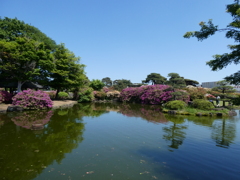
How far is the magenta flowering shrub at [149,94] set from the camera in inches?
780

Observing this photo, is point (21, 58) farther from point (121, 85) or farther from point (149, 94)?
point (121, 85)

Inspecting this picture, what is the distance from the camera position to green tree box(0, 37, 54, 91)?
39.9 feet

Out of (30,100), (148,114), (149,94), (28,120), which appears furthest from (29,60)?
(149,94)

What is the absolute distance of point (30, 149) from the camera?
15.0 feet

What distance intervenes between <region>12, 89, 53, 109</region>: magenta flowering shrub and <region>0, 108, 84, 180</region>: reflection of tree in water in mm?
5270

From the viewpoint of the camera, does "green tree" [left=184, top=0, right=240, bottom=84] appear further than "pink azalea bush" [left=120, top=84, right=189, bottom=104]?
No

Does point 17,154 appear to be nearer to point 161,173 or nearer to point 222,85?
point 161,173

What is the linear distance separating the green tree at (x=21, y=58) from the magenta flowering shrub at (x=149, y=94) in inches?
550

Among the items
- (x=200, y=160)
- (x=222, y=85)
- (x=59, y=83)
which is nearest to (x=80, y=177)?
(x=200, y=160)

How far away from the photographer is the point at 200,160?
14.2 ft

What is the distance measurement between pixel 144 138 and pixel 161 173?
2.59 metres

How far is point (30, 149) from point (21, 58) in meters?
10.1

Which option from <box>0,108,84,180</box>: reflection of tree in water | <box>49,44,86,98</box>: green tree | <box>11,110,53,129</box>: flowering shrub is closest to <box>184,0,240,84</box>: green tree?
<box>0,108,84,180</box>: reflection of tree in water

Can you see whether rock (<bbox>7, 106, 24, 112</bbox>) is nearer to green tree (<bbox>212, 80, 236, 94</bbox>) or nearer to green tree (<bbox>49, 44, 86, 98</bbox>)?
green tree (<bbox>49, 44, 86, 98</bbox>)
